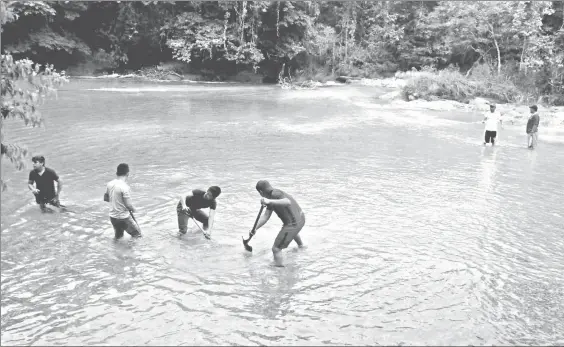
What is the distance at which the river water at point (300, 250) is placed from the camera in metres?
6.47

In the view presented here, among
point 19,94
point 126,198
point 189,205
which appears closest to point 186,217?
point 189,205

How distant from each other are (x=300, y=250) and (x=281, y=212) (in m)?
1.28

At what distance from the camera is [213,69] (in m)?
46.6

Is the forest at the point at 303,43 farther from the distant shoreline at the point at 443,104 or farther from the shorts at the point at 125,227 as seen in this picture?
the shorts at the point at 125,227

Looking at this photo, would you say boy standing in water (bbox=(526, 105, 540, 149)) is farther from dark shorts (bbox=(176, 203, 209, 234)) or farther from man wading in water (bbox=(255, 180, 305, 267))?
dark shorts (bbox=(176, 203, 209, 234))

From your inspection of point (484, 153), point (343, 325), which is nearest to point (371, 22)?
point (484, 153)

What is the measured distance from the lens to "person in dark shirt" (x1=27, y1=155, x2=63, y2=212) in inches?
383

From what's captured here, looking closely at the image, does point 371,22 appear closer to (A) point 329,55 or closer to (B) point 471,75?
(A) point 329,55

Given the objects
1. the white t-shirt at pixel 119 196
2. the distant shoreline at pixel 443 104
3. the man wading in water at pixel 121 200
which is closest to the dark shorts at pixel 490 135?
the distant shoreline at pixel 443 104

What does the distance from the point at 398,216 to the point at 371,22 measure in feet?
164

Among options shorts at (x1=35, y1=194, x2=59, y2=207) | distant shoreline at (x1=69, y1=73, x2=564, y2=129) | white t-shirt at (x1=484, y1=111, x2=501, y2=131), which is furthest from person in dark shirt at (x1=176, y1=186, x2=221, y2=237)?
distant shoreline at (x1=69, y1=73, x2=564, y2=129)

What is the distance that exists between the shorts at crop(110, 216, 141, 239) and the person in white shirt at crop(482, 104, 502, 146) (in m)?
14.3

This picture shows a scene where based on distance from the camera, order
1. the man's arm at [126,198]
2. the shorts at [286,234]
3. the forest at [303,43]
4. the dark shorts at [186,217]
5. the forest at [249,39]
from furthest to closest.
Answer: the forest at [249,39] → the forest at [303,43] → the dark shorts at [186,217] → the man's arm at [126,198] → the shorts at [286,234]

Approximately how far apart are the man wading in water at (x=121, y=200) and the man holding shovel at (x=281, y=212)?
90.9 inches
